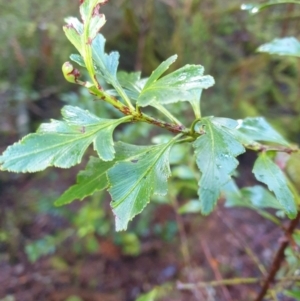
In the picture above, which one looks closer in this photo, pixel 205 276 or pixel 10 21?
pixel 205 276

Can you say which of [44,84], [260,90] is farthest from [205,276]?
[44,84]

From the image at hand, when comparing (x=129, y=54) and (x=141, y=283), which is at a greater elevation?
(x=129, y=54)

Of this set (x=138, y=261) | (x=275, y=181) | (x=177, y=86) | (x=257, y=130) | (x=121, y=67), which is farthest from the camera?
(x=121, y=67)

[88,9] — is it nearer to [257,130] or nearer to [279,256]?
[257,130]

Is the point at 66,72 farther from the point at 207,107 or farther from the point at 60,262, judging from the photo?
the point at 207,107

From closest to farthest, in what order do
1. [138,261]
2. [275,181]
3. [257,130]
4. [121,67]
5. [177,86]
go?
[177,86], [275,181], [257,130], [138,261], [121,67]

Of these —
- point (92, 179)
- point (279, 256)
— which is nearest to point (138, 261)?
point (279, 256)

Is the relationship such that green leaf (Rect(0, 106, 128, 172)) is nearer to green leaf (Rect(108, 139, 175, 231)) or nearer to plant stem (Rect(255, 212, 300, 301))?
green leaf (Rect(108, 139, 175, 231))
